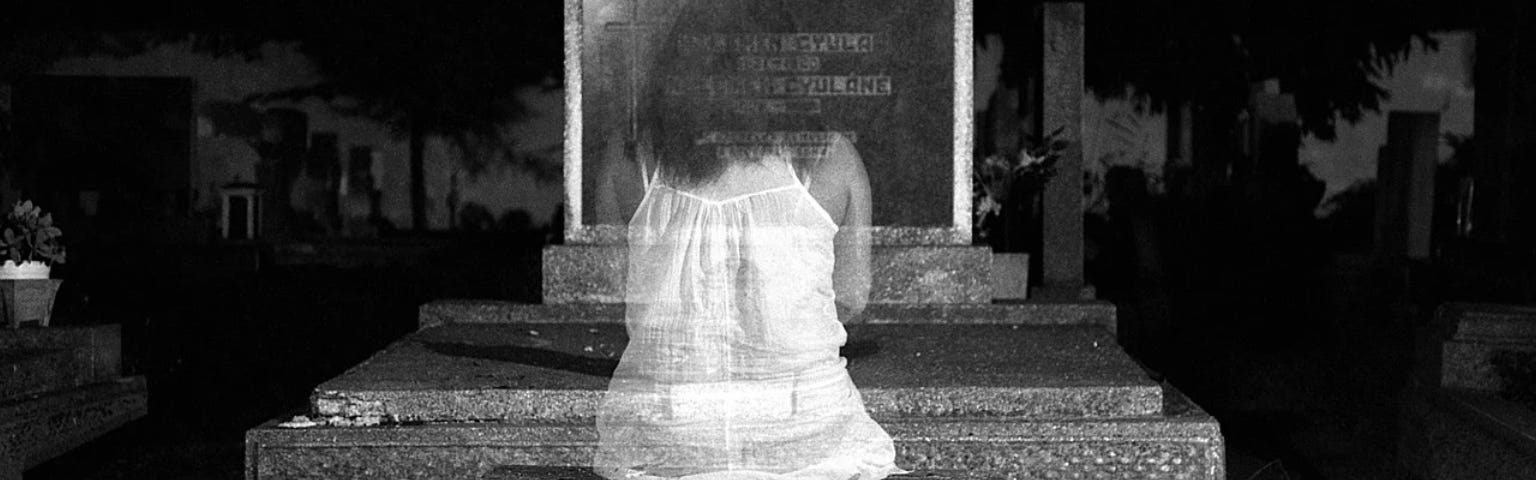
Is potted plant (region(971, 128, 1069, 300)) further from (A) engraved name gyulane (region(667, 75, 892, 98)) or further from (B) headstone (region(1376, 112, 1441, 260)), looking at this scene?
(B) headstone (region(1376, 112, 1441, 260))

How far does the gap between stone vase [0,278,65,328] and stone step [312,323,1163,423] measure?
2.04 m

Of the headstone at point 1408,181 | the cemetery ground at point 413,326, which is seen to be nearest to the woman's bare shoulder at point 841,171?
the cemetery ground at point 413,326

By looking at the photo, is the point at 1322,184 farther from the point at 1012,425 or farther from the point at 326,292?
the point at 1012,425

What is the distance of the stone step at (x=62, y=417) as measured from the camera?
8.70m

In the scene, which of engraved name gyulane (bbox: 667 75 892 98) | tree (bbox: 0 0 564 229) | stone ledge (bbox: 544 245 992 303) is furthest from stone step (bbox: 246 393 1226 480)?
tree (bbox: 0 0 564 229)

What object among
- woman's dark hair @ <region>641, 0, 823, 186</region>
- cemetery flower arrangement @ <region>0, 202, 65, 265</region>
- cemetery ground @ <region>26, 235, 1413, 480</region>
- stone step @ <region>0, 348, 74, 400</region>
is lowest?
cemetery ground @ <region>26, 235, 1413, 480</region>

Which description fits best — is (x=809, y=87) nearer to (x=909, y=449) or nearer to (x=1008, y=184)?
(x=1008, y=184)

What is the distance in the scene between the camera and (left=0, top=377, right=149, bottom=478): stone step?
28.5ft

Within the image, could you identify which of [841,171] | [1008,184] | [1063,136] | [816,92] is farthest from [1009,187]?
[841,171]

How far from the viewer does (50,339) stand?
9.70 m

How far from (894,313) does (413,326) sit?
752cm

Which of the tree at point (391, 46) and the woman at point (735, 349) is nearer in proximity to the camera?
the woman at point (735, 349)

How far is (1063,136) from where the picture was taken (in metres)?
13.0

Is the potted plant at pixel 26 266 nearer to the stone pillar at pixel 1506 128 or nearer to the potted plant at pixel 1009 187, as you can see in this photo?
the potted plant at pixel 1009 187
